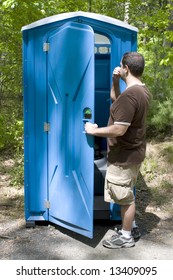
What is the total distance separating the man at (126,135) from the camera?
3.42 metres

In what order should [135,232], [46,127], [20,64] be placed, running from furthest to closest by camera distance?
[20,64] → [135,232] → [46,127]

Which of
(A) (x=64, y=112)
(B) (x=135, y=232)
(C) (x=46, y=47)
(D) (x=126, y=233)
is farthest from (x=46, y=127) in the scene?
(B) (x=135, y=232)

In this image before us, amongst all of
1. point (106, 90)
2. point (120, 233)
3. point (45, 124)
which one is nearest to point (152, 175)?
point (106, 90)

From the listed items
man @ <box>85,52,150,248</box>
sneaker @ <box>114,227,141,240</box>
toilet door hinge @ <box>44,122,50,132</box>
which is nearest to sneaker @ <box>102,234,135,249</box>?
man @ <box>85,52,150,248</box>

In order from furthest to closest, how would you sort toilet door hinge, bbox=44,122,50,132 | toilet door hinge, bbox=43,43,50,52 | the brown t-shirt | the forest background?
the forest background, toilet door hinge, bbox=44,122,50,132, toilet door hinge, bbox=43,43,50,52, the brown t-shirt

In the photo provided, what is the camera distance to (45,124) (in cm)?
406

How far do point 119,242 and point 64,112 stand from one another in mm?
1506

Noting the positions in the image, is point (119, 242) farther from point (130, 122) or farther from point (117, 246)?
point (130, 122)

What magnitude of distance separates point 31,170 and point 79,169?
715mm

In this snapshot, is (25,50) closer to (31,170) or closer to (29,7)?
(31,170)

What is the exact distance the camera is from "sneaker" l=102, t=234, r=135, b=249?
3.82 metres

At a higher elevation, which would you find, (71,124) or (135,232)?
(71,124)

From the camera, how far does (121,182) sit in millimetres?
3650

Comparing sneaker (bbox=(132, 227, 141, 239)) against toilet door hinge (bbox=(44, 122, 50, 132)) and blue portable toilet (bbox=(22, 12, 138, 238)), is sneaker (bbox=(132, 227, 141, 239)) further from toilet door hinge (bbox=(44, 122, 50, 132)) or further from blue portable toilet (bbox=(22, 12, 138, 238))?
toilet door hinge (bbox=(44, 122, 50, 132))
